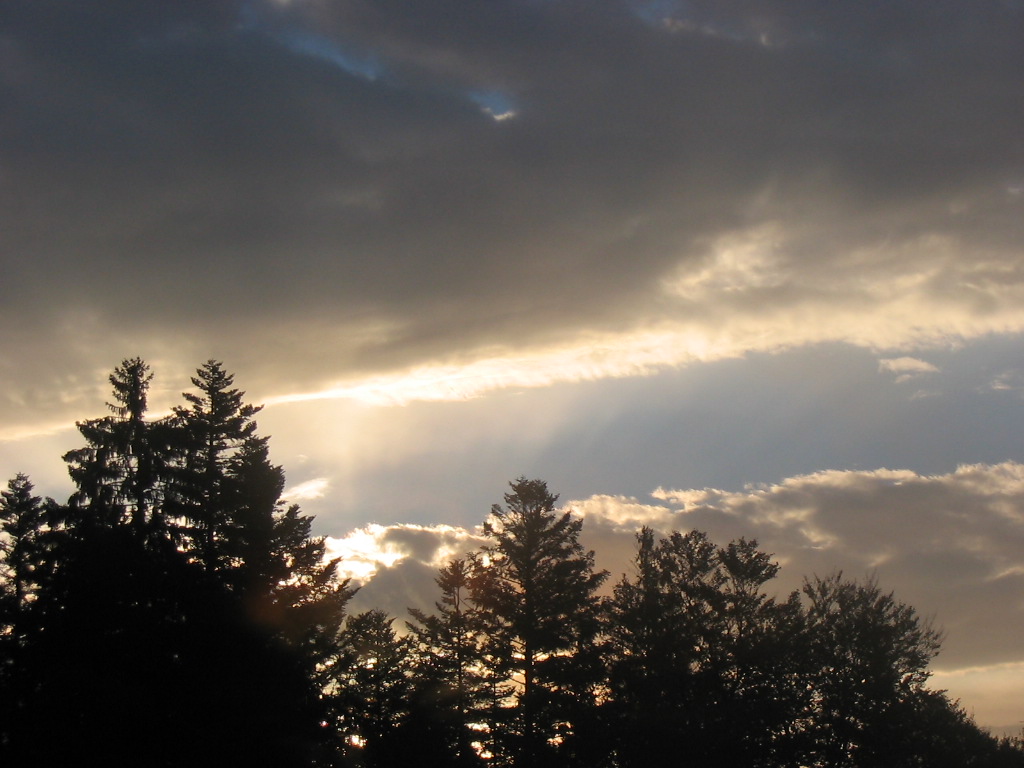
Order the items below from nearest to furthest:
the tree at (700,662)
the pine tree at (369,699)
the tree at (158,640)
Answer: the tree at (158,640) < the pine tree at (369,699) < the tree at (700,662)

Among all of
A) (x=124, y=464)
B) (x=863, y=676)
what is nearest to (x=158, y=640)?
(x=124, y=464)

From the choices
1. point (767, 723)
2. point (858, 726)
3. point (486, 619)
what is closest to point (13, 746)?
point (486, 619)

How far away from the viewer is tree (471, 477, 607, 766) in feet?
139

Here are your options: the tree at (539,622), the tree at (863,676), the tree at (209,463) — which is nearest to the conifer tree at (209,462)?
the tree at (209,463)

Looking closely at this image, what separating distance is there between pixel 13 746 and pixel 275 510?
1567cm

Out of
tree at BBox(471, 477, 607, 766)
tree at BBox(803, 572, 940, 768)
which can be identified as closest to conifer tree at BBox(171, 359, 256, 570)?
tree at BBox(471, 477, 607, 766)

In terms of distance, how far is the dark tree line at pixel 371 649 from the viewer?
2691 centimetres

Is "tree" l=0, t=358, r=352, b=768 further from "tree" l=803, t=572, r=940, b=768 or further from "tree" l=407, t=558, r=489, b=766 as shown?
"tree" l=803, t=572, r=940, b=768

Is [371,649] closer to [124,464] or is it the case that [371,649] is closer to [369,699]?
[369,699]

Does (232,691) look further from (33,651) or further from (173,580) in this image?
(33,651)

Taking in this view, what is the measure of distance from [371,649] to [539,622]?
1077cm

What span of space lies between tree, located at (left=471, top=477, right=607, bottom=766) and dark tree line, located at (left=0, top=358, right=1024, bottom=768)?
0.11m

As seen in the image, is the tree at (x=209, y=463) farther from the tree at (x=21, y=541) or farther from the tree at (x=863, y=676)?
the tree at (x=863, y=676)

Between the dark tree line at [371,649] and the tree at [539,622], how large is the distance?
106mm
